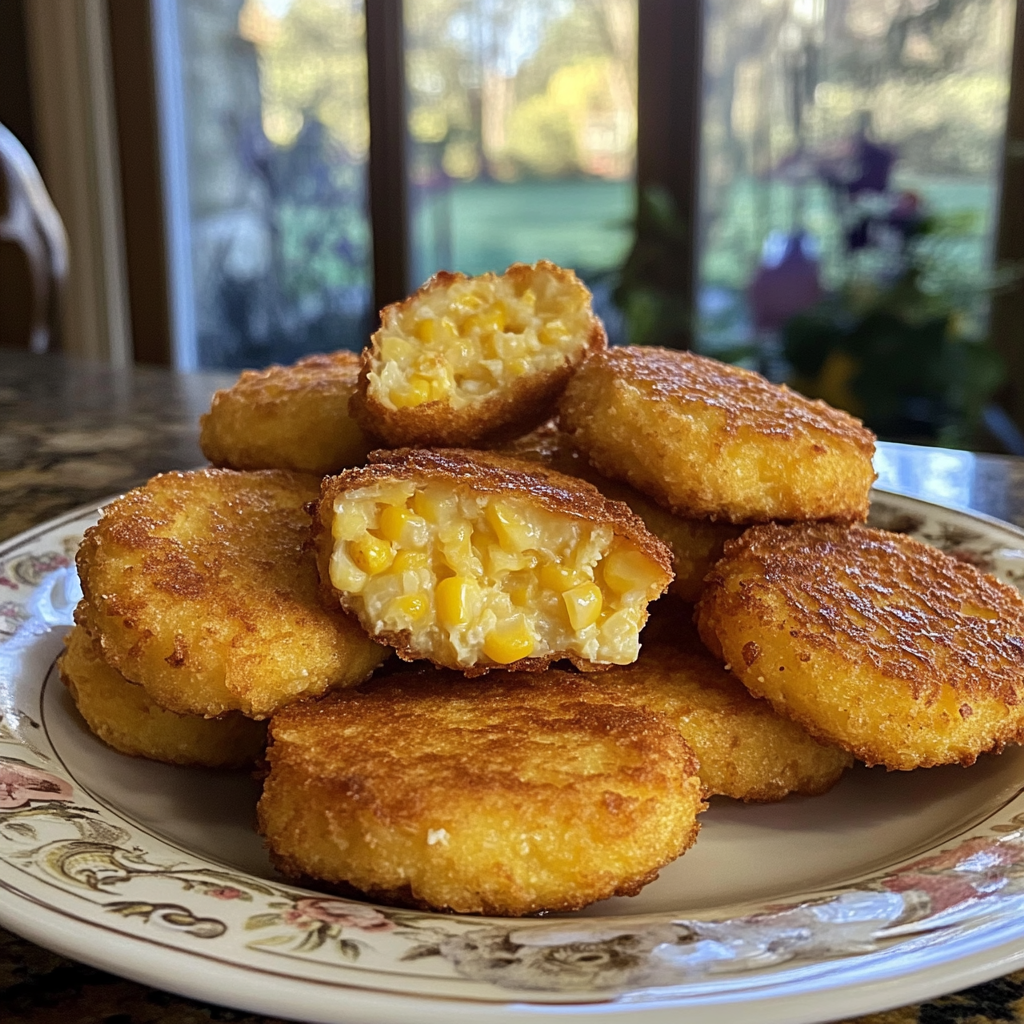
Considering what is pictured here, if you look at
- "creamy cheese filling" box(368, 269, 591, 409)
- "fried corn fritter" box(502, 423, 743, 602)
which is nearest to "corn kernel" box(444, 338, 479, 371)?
"creamy cheese filling" box(368, 269, 591, 409)

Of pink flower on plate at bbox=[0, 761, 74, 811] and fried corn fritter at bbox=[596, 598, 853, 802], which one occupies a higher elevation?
pink flower on plate at bbox=[0, 761, 74, 811]

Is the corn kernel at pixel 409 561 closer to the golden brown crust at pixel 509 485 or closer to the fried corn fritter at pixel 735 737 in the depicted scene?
the golden brown crust at pixel 509 485

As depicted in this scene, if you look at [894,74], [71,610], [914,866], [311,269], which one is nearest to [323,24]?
[311,269]

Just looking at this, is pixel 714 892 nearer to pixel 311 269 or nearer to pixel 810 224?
pixel 810 224

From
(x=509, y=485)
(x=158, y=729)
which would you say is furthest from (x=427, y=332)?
(x=158, y=729)

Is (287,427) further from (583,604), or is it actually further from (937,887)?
(937,887)

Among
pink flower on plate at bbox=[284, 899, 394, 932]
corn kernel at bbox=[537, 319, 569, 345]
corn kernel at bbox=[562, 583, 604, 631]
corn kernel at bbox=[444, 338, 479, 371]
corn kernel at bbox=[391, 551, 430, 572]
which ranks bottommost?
pink flower on plate at bbox=[284, 899, 394, 932]

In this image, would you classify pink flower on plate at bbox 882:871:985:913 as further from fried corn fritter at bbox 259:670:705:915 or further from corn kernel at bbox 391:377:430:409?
corn kernel at bbox 391:377:430:409
